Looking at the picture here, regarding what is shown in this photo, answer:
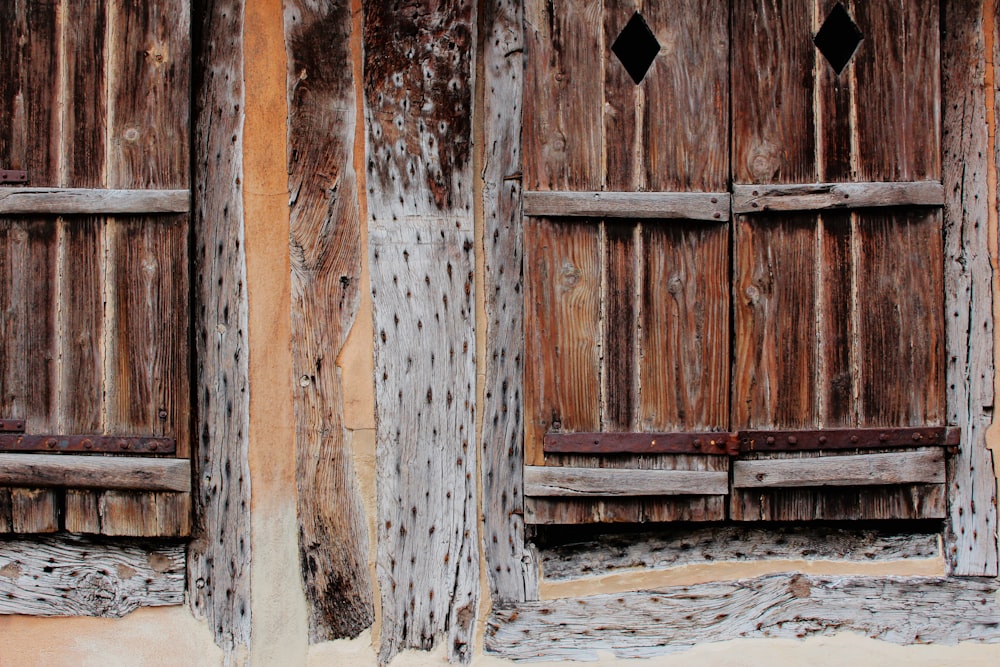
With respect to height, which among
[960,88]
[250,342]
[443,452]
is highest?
[960,88]

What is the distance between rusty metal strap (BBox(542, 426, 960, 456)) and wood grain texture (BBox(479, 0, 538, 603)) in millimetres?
156

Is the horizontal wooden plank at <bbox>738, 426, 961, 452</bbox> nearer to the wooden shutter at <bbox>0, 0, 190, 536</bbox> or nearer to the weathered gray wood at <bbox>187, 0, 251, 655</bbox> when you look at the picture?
the weathered gray wood at <bbox>187, 0, 251, 655</bbox>

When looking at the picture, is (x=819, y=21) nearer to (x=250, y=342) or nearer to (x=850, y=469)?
(x=850, y=469)

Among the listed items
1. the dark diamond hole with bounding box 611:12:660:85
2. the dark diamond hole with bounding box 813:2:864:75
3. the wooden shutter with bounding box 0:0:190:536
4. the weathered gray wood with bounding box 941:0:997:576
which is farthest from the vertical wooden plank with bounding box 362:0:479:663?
the weathered gray wood with bounding box 941:0:997:576

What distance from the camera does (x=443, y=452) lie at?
2.21 meters

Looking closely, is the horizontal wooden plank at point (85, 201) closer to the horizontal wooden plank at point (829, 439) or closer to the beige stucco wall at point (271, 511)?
the beige stucco wall at point (271, 511)

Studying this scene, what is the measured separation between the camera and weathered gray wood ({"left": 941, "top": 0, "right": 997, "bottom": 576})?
2.24 m

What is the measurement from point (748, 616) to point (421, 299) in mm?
1335

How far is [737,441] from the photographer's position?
2.19 m

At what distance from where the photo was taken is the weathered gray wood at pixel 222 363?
220cm

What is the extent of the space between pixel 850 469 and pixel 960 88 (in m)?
1.18

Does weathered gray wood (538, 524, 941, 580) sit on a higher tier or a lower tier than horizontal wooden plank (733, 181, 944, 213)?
lower

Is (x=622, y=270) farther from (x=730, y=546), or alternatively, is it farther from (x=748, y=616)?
(x=748, y=616)

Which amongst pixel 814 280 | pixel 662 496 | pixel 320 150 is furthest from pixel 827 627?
pixel 320 150
